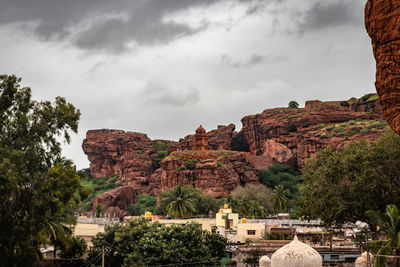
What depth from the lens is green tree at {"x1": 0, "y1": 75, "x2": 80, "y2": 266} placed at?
25.3 meters

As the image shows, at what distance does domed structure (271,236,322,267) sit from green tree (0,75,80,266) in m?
12.3

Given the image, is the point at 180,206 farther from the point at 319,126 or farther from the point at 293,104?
the point at 293,104

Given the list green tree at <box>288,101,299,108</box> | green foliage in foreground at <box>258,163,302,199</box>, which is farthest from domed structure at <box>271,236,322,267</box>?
green tree at <box>288,101,299,108</box>

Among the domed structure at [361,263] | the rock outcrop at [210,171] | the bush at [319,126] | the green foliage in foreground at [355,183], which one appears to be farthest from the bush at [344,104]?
the domed structure at [361,263]

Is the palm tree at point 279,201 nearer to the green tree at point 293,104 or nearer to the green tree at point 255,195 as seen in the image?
the green tree at point 255,195

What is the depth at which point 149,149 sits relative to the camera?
131 metres

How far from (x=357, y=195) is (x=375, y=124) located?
6686 cm

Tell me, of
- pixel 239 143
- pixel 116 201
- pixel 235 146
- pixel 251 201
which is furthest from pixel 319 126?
pixel 116 201

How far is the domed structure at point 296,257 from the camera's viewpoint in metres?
18.6

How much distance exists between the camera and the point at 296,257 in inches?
733

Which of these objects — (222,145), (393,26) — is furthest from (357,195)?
(222,145)

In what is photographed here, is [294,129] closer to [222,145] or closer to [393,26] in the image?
[222,145]

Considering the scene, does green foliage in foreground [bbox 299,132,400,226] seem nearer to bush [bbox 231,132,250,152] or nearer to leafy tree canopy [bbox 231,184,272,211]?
leafy tree canopy [bbox 231,184,272,211]

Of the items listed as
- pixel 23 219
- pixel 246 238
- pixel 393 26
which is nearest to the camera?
pixel 393 26
